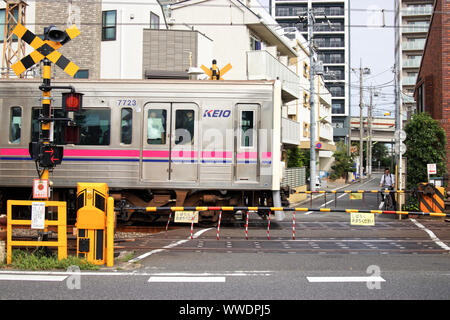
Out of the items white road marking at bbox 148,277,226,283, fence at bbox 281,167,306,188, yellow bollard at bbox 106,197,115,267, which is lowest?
white road marking at bbox 148,277,226,283

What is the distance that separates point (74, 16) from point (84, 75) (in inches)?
121

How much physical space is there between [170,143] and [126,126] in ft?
3.96

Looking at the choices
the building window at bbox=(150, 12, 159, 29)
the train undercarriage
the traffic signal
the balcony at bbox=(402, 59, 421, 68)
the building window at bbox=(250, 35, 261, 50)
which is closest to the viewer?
the traffic signal

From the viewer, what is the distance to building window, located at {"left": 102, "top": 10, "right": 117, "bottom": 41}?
2383 cm

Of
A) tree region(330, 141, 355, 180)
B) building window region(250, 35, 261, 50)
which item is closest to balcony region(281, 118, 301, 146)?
building window region(250, 35, 261, 50)

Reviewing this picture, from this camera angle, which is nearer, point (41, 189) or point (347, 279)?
point (347, 279)

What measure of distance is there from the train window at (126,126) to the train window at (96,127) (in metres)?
0.33

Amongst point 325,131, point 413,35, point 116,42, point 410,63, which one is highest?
point 413,35

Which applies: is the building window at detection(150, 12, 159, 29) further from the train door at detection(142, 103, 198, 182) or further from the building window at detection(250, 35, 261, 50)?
the train door at detection(142, 103, 198, 182)

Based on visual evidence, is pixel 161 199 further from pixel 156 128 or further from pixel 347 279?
pixel 347 279

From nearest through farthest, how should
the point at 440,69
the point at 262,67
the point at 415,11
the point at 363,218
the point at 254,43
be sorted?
the point at 363,218
the point at 440,69
the point at 262,67
the point at 254,43
the point at 415,11

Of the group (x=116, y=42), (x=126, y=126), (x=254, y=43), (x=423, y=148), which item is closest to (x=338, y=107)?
(x=254, y=43)

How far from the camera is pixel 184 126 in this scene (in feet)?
38.3

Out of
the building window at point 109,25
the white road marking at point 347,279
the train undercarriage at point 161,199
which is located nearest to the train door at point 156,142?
the train undercarriage at point 161,199
